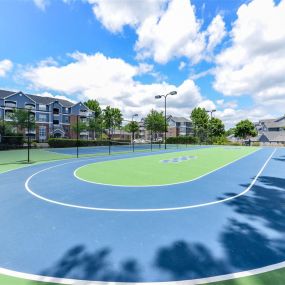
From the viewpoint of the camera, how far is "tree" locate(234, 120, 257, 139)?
191 feet

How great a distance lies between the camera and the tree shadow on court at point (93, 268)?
9.37 ft

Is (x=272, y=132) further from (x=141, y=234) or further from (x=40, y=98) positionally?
(x=141, y=234)

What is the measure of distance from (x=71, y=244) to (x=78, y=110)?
5768cm

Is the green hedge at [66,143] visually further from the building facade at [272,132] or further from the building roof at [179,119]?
the building roof at [179,119]

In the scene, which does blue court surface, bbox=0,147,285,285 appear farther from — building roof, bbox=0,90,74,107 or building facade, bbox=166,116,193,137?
building facade, bbox=166,116,193,137

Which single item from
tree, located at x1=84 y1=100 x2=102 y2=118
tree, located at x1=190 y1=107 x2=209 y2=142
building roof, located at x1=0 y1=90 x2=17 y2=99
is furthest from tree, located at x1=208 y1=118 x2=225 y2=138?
building roof, located at x1=0 y1=90 x2=17 y2=99

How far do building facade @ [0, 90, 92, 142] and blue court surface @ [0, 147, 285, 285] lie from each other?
4230 centimetres

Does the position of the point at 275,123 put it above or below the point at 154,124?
above

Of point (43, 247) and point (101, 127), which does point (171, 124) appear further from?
point (43, 247)

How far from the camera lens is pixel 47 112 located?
49.9 meters

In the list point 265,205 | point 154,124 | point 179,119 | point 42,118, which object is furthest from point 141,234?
point 179,119

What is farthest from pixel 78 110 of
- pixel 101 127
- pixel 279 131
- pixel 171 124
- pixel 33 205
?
pixel 279 131

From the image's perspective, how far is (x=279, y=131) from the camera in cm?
7238

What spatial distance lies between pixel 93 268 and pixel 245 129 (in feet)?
211
